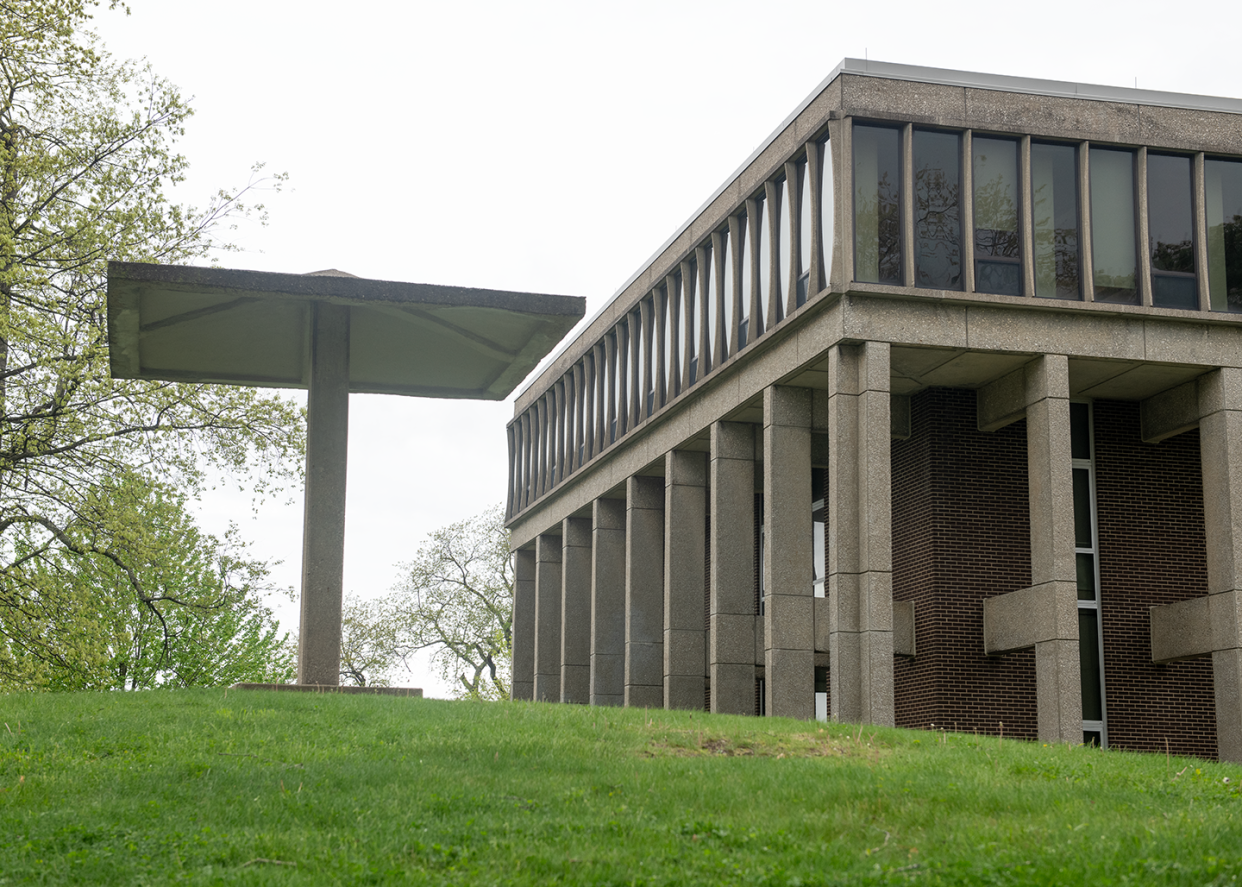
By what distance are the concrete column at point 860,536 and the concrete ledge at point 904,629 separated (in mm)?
3620

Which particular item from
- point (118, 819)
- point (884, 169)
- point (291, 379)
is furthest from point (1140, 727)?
point (118, 819)

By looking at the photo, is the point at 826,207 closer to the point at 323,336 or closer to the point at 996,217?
the point at 996,217

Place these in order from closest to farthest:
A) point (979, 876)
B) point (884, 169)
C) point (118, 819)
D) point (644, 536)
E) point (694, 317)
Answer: point (979, 876) → point (118, 819) → point (884, 169) → point (694, 317) → point (644, 536)

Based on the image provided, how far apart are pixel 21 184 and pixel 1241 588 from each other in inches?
873

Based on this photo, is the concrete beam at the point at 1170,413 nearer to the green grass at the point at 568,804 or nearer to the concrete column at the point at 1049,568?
the concrete column at the point at 1049,568

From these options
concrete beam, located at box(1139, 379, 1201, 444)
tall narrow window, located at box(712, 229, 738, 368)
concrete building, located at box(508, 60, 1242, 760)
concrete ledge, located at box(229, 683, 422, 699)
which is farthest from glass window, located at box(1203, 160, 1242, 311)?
concrete ledge, located at box(229, 683, 422, 699)

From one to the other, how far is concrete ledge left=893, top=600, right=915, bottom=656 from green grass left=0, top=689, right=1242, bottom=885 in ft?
38.7

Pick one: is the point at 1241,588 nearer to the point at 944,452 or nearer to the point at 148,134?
the point at 944,452

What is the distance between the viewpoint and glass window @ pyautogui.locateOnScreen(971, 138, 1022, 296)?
24656 millimetres

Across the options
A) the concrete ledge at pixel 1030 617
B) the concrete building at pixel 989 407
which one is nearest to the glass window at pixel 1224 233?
the concrete building at pixel 989 407

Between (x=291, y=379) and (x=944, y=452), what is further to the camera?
(x=944, y=452)

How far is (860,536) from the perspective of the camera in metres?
23.6

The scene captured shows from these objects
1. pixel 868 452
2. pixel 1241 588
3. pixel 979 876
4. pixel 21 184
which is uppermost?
pixel 21 184

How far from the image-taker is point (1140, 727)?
85.1 feet
